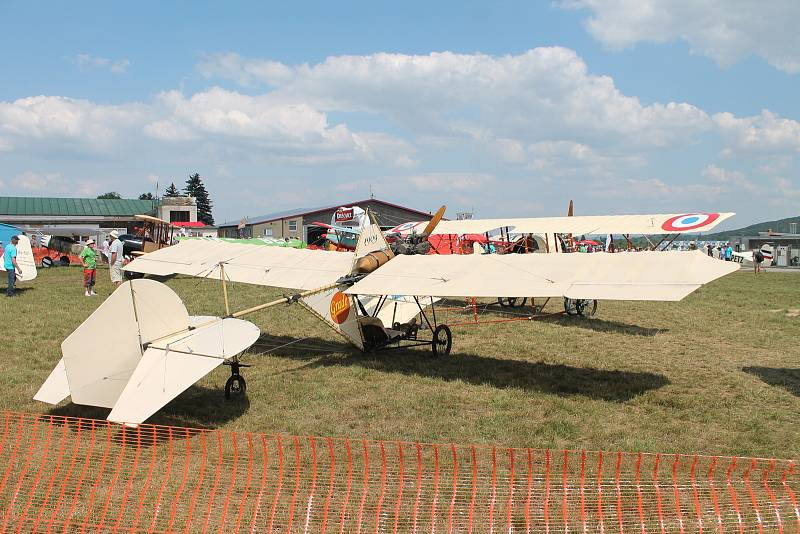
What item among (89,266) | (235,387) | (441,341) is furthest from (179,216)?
(235,387)

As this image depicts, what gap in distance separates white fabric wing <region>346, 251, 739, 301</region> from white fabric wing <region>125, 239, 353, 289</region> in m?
1.43

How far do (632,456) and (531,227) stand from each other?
1288cm

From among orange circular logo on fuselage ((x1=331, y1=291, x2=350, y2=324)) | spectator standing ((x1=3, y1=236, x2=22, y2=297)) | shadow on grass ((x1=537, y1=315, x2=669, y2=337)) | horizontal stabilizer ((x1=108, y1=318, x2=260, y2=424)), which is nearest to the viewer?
horizontal stabilizer ((x1=108, y1=318, x2=260, y2=424))

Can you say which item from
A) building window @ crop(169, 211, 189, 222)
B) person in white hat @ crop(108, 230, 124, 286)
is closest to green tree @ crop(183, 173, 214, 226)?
building window @ crop(169, 211, 189, 222)

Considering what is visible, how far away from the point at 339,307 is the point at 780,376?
710 centimetres

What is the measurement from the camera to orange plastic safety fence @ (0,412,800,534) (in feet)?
14.9

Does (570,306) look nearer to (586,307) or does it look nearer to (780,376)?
(586,307)

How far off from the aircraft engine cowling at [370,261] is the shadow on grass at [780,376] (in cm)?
628

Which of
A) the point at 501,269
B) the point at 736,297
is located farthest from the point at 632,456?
the point at 736,297

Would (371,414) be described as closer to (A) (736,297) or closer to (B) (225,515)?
(B) (225,515)

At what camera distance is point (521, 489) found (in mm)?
5105

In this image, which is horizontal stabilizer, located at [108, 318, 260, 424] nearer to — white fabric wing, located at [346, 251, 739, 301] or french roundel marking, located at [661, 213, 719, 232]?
white fabric wing, located at [346, 251, 739, 301]

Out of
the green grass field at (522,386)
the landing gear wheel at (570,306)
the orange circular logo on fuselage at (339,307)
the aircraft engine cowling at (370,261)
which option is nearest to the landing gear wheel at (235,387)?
the green grass field at (522,386)

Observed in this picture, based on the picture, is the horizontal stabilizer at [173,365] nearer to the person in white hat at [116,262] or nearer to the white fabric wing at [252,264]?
the white fabric wing at [252,264]
